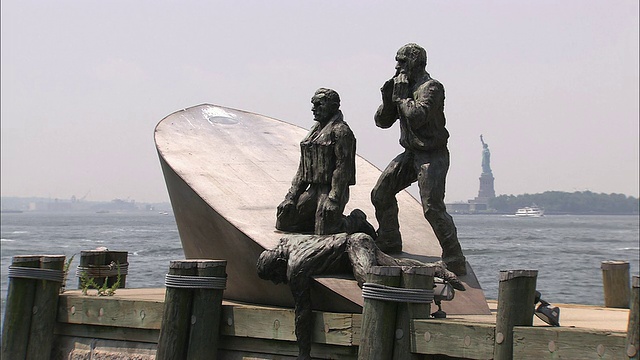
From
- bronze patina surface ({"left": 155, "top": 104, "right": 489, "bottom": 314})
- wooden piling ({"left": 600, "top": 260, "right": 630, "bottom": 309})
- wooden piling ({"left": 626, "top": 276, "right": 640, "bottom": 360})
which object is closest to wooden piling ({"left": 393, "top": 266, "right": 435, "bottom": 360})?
bronze patina surface ({"left": 155, "top": 104, "right": 489, "bottom": 314})

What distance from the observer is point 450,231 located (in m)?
9.13

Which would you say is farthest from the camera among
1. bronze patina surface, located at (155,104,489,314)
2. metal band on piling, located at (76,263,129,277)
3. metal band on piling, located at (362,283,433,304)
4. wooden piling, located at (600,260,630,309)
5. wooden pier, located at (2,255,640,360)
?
wooden piling, located at (600,260,630,309)

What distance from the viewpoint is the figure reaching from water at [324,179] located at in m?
9.08

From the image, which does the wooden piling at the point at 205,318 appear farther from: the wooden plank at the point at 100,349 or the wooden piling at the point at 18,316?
the wooden piling at the point at 18,316

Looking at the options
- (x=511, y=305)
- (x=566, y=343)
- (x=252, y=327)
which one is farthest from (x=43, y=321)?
(x=566, y=343)

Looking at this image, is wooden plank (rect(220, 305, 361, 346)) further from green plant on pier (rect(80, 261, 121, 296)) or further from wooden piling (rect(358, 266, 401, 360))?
green plant on pier (rect(80, 261, 121, 296))

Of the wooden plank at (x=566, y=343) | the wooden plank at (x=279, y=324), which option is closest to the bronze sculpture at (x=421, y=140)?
the wooden plank at (x=279, y=324)

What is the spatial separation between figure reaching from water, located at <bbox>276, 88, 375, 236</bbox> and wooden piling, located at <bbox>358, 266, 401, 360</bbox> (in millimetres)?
1665

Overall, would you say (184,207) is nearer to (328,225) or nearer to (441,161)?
(328,225)

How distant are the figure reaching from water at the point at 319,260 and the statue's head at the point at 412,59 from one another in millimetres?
1595

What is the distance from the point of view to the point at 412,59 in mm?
9203

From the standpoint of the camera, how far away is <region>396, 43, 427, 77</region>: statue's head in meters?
9.20

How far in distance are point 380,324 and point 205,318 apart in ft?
5.37

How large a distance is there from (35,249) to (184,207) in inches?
1392
